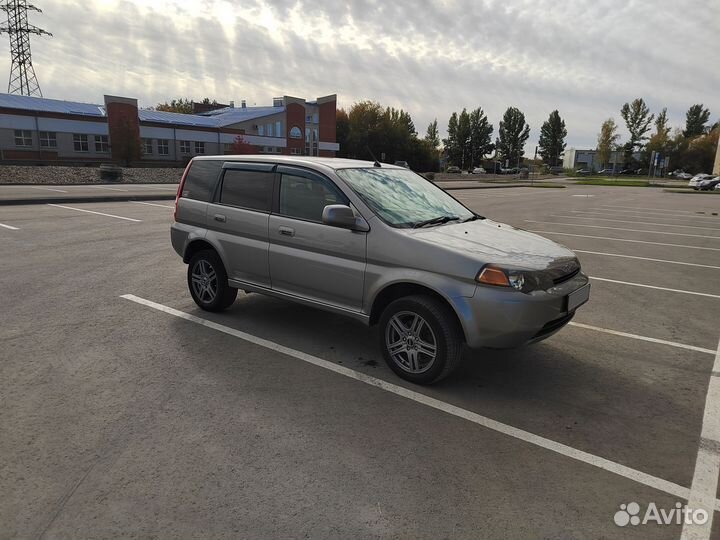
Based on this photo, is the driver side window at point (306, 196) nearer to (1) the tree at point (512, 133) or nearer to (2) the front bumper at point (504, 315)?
(2) the front bumper at point (504, 315)

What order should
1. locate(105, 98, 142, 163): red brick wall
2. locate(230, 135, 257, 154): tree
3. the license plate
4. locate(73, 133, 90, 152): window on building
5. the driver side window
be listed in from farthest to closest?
1. locate(230, 135, 257, 154): tree
2. locate(73, 133, 90, 152): window on building
3. locate(105, 98, 142, 163): red brick wall
4. the driver side window
5. the license plate

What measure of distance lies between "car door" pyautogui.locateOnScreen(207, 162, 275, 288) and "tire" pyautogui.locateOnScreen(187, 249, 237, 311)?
17 cm

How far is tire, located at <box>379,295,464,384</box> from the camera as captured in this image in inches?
152

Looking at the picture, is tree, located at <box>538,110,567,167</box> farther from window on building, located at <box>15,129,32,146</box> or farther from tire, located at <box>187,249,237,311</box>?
tire, located at <box>187,249,237,311</box>

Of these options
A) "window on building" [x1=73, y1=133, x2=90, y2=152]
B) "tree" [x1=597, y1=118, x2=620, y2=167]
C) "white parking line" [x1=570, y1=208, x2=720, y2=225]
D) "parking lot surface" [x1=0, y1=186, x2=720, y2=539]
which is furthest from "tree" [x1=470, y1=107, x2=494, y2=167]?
"parking lot surface" [x1=0, y1=186, x2=720, y2=539]

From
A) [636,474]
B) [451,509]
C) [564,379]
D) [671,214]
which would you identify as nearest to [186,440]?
[451,509]

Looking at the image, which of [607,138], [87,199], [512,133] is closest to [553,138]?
[512,133]

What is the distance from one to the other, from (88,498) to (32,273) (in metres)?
5.87

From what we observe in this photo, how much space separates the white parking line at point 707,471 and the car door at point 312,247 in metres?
2.63

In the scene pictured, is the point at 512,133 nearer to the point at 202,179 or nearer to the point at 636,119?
the point at 636,119

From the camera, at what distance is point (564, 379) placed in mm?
4305

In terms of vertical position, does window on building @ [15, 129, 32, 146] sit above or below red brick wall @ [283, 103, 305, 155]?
below

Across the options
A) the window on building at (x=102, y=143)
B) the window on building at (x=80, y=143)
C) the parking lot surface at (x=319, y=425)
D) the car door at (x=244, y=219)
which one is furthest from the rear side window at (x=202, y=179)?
the window on building at (x=102, y=143)

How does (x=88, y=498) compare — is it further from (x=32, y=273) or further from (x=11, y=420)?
(x=32, y=273)
